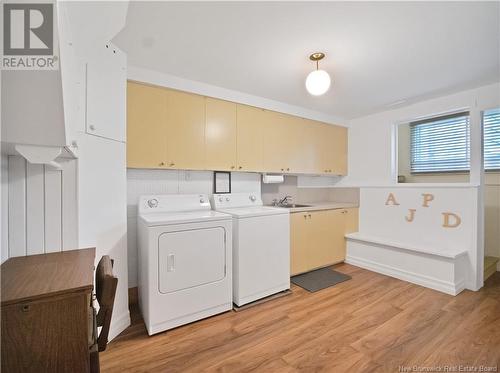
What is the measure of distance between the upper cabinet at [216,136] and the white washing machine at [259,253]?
2.15ft

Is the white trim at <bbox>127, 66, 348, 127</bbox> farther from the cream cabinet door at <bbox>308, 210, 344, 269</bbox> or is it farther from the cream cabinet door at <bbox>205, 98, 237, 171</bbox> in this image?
the cream cabinet door at <bbox>308, 210, 344, 269</bbox>

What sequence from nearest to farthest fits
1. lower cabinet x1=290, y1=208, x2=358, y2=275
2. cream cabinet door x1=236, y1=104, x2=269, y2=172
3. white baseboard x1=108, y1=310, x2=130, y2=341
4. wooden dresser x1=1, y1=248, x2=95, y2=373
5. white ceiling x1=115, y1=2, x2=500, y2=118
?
wooden dresser x1=1, y1=248, x2=95, y2=373 → white ceiling x1=115, y1=2, x2=500, y2=118 → white baseboard x1=108, y1=310, x2=130, y2=341 → cream cabinet door x1=236, y1=104, x2=269, y2=172 → lower cabinet x1=290, y1=208, x2=358, y2=275

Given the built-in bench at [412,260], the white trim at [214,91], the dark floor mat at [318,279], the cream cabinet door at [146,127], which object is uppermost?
the white trim at [214,91]

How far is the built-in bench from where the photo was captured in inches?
96.0

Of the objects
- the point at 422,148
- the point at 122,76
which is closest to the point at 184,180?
the point at 122,76

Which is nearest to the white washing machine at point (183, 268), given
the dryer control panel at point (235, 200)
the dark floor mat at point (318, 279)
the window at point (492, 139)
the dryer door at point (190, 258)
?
the dryer door at point (190, 258)

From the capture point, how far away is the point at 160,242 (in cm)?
178

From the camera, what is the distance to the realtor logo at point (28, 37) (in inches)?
32.0

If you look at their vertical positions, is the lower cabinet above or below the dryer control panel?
below

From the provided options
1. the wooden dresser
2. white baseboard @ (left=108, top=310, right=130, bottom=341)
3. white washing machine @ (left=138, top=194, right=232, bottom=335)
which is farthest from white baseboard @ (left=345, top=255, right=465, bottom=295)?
the wooden dresser

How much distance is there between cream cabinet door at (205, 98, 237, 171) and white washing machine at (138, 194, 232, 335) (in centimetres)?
73

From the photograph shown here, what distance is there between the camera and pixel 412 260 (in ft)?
8.98

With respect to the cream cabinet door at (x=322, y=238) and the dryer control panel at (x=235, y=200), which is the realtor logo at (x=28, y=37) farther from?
the cream cabinet door at (x=322, y=238)

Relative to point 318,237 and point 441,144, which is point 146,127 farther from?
point 441,144
